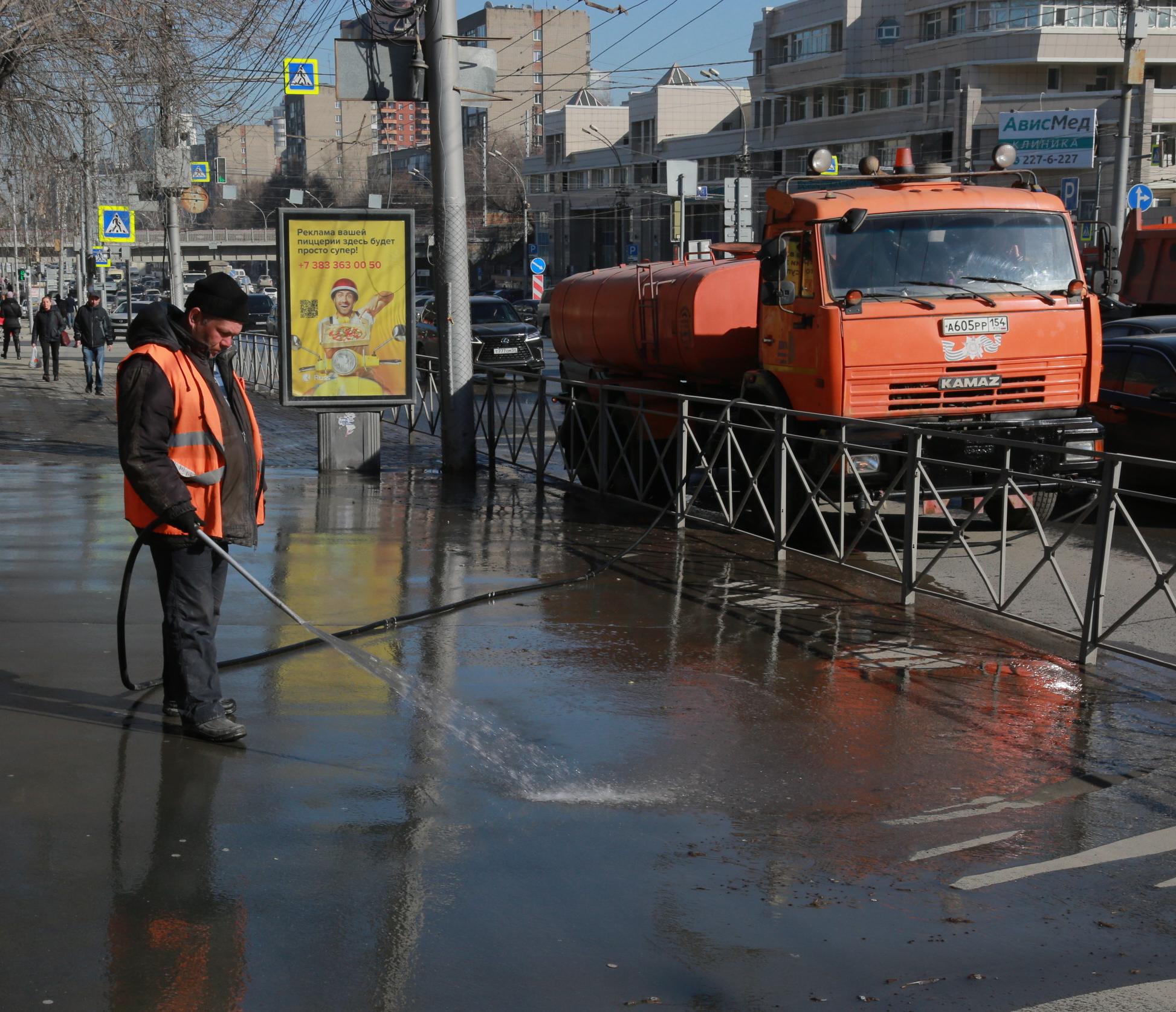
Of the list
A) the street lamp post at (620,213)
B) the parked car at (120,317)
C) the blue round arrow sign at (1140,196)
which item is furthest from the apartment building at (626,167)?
the blue round arrow sign at (1140,196)

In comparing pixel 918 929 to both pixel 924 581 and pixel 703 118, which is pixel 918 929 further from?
pixel 703 118

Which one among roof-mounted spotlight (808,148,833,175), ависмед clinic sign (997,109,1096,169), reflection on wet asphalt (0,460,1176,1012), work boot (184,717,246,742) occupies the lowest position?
reflection on wet asphalt (0,460,1176,1012)

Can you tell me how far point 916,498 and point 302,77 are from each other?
1588cm

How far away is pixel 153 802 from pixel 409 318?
10094 millimetres

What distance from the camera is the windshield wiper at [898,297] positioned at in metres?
10.4

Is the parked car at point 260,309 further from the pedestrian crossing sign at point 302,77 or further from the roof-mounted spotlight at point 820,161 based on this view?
the roof-mounted spotlight at point 820,161

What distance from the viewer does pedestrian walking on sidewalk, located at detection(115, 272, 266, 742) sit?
213 inches

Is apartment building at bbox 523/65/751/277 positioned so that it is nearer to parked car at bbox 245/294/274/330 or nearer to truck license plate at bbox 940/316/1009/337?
parked car at bbox 245/294/274/330

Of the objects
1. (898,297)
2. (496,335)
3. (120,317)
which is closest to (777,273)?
(898,297)

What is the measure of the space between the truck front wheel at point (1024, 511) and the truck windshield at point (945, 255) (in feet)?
5.49

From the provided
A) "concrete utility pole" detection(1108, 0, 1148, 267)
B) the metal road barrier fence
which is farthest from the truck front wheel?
"concrete utility pole" detection(1108, 0, 1148, 267)

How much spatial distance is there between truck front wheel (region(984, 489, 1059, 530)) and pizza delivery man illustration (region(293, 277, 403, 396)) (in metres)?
6.77

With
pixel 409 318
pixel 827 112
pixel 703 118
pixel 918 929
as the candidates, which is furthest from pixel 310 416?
pixel 703 118

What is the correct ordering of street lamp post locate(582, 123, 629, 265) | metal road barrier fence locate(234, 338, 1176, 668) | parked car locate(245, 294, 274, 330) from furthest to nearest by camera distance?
street lamp post locate(582, 123, 629, 265) < parked car locate(245, 294, 274, 330) < metal road barrier fence locate(234, 338, 1176, 668)
